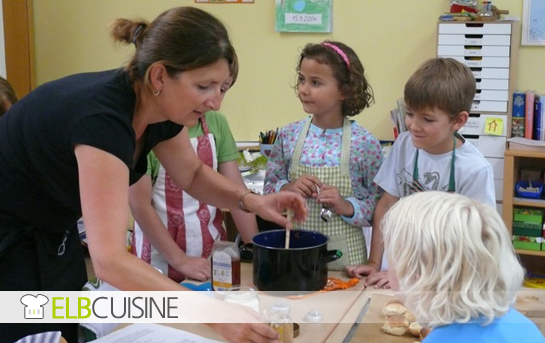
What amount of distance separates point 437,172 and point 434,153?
0.06 metres

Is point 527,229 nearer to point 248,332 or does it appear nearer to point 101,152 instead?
point 248,332

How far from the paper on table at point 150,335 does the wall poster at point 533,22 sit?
8.44ft

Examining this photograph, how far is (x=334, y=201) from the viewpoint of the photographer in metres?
1.92

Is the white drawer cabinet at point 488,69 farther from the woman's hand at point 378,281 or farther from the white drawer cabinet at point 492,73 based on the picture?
the woman's hand at point 378,281

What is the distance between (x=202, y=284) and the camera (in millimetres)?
1786

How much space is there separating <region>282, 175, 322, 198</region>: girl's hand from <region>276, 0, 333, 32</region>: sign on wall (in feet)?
5.92

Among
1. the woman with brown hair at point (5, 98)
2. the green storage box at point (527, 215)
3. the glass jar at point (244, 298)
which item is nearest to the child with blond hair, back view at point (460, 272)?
the glass jar at point (244, 298)

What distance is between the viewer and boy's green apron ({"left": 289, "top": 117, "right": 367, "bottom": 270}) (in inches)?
78.7

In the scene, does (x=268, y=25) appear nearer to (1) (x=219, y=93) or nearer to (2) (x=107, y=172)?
(1) (x=219, y=93)

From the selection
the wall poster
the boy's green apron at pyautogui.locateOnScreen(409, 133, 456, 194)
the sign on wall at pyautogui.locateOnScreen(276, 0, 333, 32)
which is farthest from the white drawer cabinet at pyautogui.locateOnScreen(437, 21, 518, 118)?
the boy's green apron at pyautogui.locateOnScreen(409, 133, 456, 194)

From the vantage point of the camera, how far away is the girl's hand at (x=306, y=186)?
1941 mm

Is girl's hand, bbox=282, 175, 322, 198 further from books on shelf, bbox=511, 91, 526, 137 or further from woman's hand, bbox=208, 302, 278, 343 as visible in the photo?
books on shelf, bbox=511, 91, 526, 137

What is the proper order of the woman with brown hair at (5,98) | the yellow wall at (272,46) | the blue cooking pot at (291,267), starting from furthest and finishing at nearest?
the yellow wall at (272,46) < the woman with brown hair at (5,98) < the blue cooking pot at (291,267)

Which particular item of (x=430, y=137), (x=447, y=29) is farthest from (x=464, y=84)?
(x=447, y=29)
